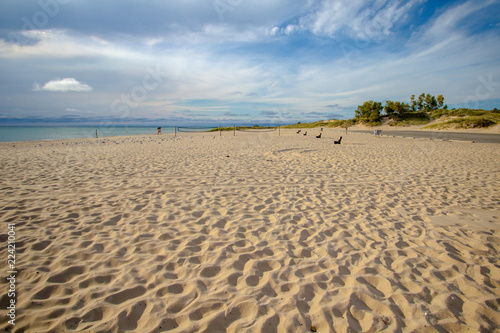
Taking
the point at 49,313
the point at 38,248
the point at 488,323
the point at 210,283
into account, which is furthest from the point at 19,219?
the point at 488,323

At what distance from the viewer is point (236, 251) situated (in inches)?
136

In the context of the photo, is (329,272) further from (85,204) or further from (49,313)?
(85,204)

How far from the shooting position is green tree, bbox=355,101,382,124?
5794cm

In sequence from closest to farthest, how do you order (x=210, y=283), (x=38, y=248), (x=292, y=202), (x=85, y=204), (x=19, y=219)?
(x=210, y=283) < (x=38, y=248) < (x=19, y=219) < (x=85, y=204) < (x=292, y=202)

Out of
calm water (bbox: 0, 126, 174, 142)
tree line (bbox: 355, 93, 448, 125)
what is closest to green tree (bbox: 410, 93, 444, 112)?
tree line (bbox: 355, 93, 448, 125)

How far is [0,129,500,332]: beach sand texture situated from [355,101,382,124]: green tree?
5876cm

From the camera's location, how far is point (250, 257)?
331 cm

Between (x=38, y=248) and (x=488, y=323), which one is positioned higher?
(x=38, y=248)

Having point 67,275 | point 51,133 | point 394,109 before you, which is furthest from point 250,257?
point 394,109

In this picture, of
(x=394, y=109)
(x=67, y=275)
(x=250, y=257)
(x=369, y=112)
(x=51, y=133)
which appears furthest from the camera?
(x=369, y=112)

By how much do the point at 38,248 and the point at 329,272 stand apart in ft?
14.0

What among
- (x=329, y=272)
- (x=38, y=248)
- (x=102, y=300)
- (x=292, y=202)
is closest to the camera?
(x=102, y=300)

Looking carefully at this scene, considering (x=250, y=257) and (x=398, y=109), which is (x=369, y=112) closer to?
(x=398, y=109)

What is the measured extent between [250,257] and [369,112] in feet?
232
